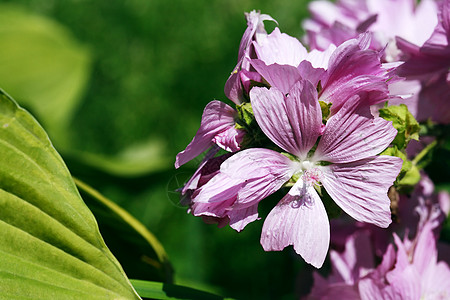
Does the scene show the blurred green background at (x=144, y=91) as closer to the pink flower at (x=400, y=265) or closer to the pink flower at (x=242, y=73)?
the pink flower at (x=400, y=265)

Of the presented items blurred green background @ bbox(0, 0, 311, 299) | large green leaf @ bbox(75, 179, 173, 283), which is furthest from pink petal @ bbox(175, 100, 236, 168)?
blurred green background @ bbox(0, 0, 311, 299)

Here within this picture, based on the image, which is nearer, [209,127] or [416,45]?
[209,127]

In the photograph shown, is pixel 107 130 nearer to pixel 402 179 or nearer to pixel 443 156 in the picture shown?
pixel 443 156

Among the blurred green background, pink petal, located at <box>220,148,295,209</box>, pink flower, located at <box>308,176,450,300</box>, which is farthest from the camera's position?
the blurred green background

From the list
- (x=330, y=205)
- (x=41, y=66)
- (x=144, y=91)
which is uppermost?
(x=330, y=205)

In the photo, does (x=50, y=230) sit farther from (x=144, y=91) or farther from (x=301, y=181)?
(x=144, y=91)

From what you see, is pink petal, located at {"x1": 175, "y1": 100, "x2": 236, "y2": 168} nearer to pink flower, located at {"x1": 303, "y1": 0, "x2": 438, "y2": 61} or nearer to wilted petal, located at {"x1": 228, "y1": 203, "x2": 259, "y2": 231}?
wilted petal, located at {"x1": 228, "y1": 203, "x2": 259, "y2": 231}

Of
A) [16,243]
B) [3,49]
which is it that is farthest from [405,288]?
[3,49]

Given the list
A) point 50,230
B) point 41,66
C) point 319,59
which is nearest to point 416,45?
point 319,59
